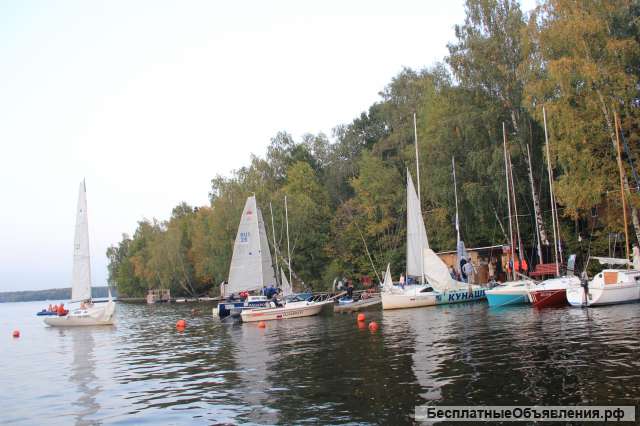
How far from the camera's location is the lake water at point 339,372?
43.1 ft

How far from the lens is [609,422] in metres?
10.5

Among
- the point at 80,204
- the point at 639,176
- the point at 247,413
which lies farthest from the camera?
the point at 80,204

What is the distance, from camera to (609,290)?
30.9 meters

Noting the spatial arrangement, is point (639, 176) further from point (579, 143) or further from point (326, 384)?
point (326, 384)

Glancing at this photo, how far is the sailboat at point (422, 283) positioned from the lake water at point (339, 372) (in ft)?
27.1

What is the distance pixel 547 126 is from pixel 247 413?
3470 cm

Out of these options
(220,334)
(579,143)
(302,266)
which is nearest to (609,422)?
(220,334)

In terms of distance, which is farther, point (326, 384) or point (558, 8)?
point (558, 8)

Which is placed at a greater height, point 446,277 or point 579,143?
point 579,143

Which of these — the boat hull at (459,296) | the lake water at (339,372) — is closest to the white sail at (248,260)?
the lake water at (339,372)

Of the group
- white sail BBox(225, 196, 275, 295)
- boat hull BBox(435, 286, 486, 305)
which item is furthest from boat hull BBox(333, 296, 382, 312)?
white sail BBox(225, 196, 275, 295)

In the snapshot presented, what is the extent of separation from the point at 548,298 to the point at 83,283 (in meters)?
33.5

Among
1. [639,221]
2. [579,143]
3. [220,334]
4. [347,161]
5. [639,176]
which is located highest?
[347,161]

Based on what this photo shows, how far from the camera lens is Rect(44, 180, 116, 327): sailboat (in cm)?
4494
